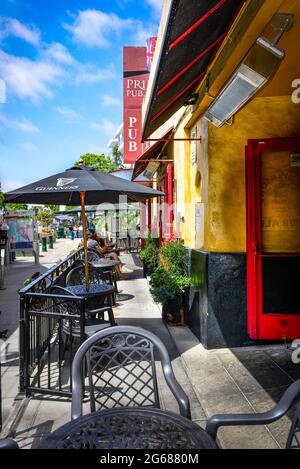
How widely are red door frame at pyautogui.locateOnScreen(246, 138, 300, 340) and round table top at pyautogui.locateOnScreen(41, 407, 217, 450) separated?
10.4ft

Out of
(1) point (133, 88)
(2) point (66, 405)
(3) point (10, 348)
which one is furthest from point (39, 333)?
(1) point (133, 88)

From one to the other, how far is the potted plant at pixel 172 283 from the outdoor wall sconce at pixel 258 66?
9.96 ft

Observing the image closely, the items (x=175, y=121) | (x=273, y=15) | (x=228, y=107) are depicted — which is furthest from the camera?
(x=175, y=121)

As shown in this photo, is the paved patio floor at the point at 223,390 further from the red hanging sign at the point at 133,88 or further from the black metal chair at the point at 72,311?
the red hanging sign at the point at 133,88

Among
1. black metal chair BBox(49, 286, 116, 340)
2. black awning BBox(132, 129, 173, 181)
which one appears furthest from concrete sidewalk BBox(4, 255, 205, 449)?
black awning BBox(132, 129, 173, 181)

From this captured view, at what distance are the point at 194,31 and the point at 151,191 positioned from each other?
7.95 feet

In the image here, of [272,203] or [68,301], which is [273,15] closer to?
[272,203]

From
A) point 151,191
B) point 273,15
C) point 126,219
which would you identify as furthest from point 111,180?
point 126,219

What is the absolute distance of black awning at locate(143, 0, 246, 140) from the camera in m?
2.92

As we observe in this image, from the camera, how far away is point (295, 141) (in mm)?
4812

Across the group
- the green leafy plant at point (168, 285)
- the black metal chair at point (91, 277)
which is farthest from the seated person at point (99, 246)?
the green leafy plant at point (168, 285)

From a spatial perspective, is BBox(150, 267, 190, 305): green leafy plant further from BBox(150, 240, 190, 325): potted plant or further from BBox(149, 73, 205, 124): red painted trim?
BBox(149, 73, 205, 124): red painted trim

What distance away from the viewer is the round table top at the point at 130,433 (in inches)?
68.3

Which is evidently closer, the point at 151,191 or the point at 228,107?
the point at 228,107
